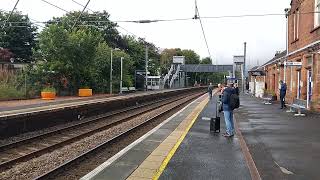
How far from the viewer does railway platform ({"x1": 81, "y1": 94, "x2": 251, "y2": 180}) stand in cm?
829

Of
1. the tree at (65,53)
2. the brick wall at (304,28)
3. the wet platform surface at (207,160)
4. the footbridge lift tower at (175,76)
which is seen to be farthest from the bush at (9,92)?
the footbridge lift tower at (175,76)

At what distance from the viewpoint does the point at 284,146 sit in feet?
38.1

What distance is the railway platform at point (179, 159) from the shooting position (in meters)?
8.29

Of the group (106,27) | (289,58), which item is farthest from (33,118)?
(106,27)

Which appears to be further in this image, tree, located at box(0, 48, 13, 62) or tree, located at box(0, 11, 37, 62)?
tree, located at box(0, 11, 37, 62)

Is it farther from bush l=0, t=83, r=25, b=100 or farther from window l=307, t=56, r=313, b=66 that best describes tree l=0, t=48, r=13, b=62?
window l=307, t=56, r=313, b=66

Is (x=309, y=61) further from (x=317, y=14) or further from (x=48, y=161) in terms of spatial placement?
(x=48, y=161)

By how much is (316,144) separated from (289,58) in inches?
761

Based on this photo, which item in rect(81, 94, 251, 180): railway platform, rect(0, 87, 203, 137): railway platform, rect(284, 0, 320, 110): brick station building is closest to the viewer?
rect(81, 94, 251, 180): railway platform

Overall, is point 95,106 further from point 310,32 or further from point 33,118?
point 310,32

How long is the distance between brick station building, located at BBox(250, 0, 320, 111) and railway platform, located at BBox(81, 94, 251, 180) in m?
9.92

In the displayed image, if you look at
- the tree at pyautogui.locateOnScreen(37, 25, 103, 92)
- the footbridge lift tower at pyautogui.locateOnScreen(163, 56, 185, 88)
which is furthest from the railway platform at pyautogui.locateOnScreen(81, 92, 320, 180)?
the footbridge lift tower at pyautogui.locateOnScreen(163, 56, 185, 88)

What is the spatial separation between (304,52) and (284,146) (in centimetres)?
1439

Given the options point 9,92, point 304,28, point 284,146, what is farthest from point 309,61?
point 9,92
